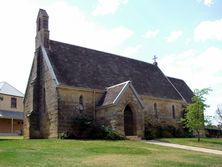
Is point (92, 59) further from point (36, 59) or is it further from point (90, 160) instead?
point (90, 160)

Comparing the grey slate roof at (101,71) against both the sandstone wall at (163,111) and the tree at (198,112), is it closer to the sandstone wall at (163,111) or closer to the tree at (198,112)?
the sandstone wall at (163,111)

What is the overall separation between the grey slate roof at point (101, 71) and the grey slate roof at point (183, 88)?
2.62 metres

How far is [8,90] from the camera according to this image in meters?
56.6

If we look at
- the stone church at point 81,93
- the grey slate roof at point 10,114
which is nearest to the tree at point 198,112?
the stone church at point 81,93

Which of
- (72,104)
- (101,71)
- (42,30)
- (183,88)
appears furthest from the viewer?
(183,88)

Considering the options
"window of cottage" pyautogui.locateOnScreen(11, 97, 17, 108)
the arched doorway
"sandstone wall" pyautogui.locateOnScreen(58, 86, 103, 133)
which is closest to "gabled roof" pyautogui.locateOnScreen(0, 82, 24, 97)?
"window of cottage" pyautogui.locateOnScreen(11, 97, 17, 108)

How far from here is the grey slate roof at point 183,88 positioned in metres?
47.2

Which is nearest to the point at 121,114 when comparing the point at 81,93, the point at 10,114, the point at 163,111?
the point at 81,93

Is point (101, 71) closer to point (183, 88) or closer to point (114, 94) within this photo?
point (114, 94)

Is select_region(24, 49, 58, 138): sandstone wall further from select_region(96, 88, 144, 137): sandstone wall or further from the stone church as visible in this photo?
select_region(96, 88, 144, 137): sandstone wall

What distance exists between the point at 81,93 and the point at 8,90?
26583 millimetres

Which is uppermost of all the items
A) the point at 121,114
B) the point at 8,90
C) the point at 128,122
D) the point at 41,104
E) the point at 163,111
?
the point at 8,90

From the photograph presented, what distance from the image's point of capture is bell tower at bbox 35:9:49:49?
3531 cm

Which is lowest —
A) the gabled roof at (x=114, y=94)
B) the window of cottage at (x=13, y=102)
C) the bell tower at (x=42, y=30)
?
the gabled roof at (x=114, y=94)
